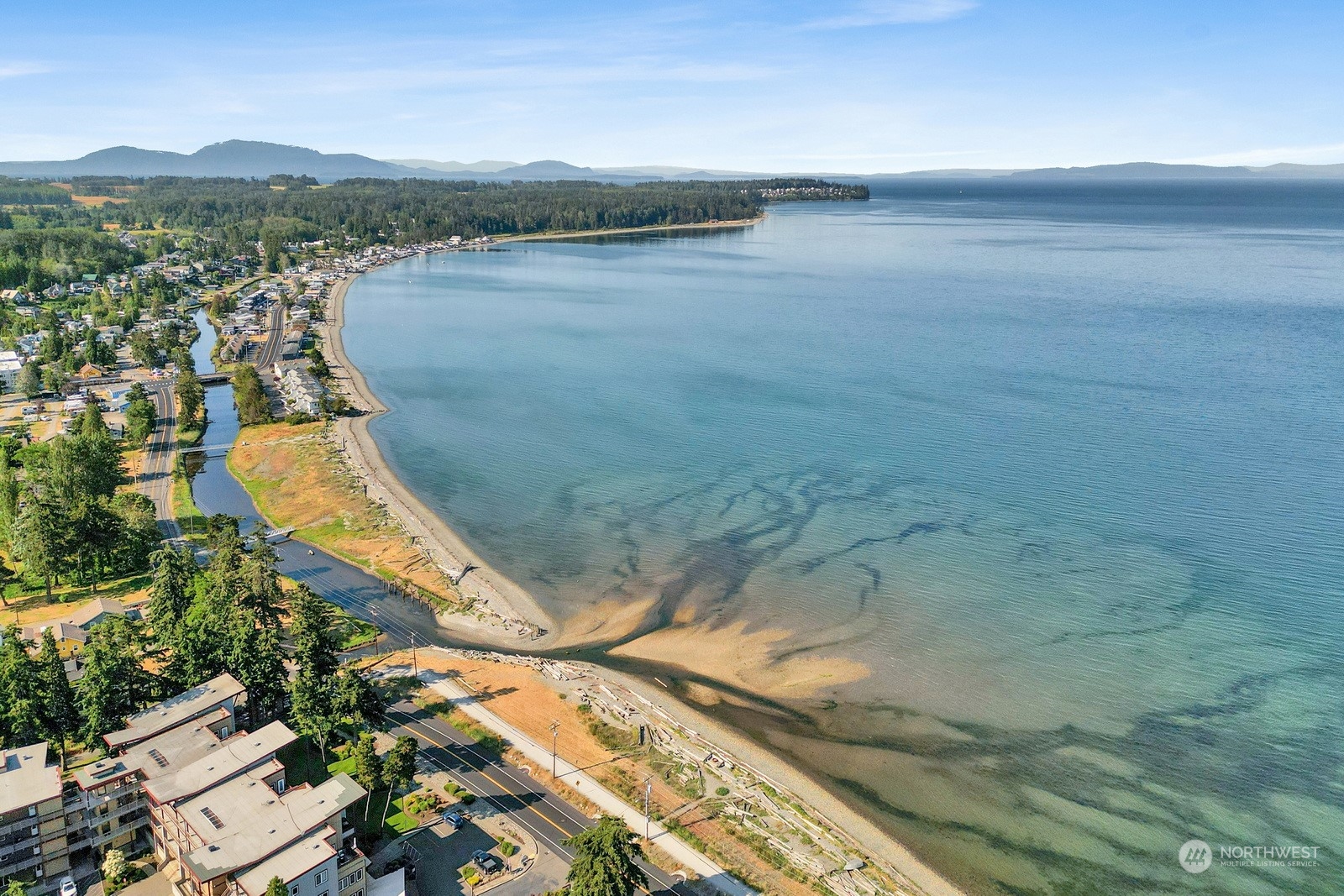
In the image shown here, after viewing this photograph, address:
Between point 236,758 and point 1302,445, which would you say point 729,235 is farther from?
point 236,758

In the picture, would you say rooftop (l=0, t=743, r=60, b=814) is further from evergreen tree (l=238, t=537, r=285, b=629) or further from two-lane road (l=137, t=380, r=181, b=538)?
two-lane road (l=137, t=380, r=181, b=538)

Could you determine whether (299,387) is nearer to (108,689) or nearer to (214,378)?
(214,378)

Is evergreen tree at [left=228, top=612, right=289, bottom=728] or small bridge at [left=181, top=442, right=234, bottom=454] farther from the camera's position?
small bridge at [left=181, top=442, right=234, bottom=454]

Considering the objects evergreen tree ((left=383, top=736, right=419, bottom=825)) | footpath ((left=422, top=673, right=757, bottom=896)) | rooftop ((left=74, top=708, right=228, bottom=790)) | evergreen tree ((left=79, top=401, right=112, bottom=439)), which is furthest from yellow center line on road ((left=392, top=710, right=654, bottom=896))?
evergreen tree ((left=79, top=401, right=112, bottom=439))

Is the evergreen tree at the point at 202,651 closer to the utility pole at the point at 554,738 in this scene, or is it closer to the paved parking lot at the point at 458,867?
the paved parking lot at the point at 458,867

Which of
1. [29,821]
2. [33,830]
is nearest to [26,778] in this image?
[29,821]

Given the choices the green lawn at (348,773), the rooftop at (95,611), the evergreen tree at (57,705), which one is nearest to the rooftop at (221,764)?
the green lawn at (348,773)

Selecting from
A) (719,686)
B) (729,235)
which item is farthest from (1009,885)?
(729,235)
